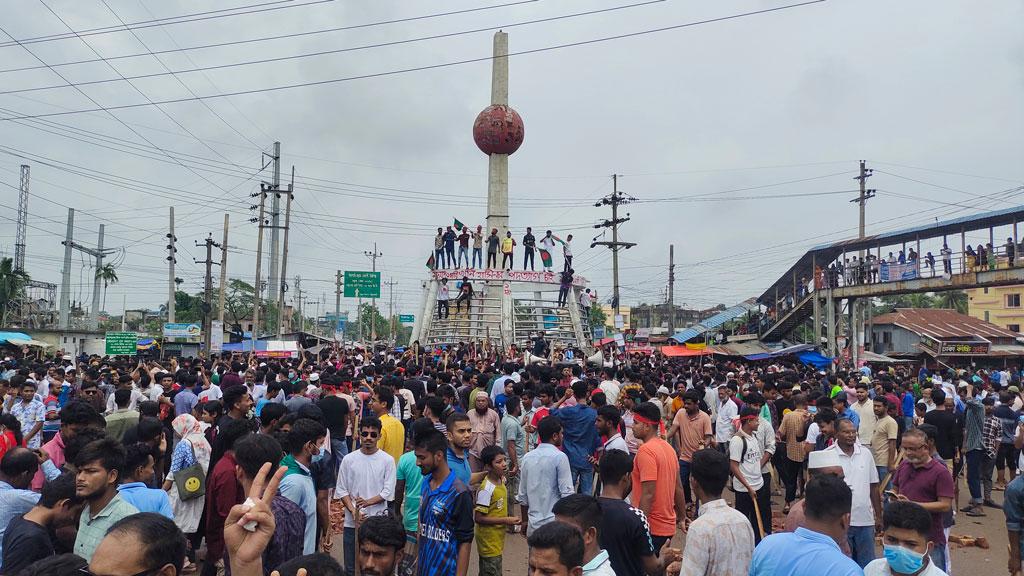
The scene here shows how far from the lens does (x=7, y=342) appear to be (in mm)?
28656

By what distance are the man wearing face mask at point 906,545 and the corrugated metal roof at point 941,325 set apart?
34.9 metres

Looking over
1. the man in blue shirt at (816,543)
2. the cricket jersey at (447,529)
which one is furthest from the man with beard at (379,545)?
the man in blue shirt at (816,543)

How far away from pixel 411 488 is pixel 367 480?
399 millimetres

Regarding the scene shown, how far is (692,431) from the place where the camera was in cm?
816

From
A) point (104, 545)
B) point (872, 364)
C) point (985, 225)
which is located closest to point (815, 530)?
point (104, 545)

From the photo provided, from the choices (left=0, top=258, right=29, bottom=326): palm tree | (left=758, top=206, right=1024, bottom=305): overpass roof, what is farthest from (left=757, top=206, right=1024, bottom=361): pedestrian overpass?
(left=0, top=258, right=29, bottom=326): palm tree

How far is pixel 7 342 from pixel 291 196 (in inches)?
608

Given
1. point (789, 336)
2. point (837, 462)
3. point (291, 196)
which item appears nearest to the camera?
point (837, 462)

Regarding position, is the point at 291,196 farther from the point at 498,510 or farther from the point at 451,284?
the point at 498,510

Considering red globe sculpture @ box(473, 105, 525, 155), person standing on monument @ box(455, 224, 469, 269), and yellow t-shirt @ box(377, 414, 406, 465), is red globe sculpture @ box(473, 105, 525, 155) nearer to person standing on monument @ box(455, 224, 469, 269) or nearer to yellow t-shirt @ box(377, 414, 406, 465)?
person standing on monument @ box(455, 224, 469, 269)

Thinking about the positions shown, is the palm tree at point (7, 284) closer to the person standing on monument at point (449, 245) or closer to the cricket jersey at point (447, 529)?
the person standing on monument at point (449, 245)

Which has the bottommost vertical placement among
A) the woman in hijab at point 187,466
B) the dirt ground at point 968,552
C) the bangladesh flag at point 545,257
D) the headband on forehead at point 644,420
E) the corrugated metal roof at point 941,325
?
the dirt ground at point 968,552

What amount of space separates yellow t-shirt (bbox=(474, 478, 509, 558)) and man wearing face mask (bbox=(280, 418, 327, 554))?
1175 millimetres

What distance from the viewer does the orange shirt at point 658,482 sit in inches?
203
